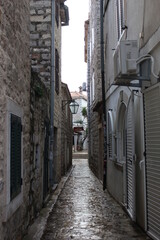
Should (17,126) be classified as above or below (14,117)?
below

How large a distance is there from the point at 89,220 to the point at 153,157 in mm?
2236

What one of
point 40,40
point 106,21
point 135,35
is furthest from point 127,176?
point 106,21

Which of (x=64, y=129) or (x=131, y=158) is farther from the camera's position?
(x=64, y=129)

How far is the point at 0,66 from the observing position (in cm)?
368

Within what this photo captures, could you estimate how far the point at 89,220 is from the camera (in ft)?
20.9

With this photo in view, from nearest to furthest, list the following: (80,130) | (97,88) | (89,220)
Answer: (89,220), (97,88), (80,130)

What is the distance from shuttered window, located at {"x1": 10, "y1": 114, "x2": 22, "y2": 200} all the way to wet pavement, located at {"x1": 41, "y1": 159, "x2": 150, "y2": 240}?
48.7 inches

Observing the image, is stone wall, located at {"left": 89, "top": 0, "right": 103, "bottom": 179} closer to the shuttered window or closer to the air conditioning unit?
the air conditioning unit

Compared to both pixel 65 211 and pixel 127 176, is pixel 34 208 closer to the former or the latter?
pixel 65 211

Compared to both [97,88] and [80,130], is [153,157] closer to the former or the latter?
[97,88]

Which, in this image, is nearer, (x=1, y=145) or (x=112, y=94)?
(x=1, y=145)

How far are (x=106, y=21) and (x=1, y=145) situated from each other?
7.83m

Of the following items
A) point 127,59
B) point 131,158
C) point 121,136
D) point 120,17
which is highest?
point 120,17

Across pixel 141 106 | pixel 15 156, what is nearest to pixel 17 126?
pixel 15 156
